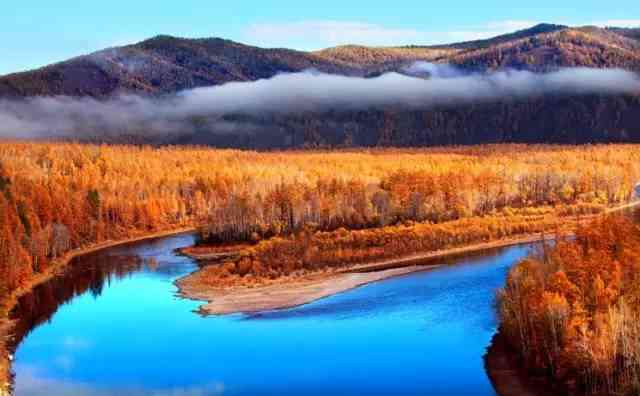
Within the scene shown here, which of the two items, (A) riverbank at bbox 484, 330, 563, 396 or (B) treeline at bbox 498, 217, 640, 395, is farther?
(A) riverbank at bbox 484, 330, 563, 396

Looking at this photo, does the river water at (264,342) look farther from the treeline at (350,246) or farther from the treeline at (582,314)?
the treeline at (350,246)

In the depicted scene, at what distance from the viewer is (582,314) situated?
3981 centimetres

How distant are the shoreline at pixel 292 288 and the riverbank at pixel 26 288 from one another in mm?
12258

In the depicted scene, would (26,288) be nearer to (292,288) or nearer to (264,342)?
(292,288)

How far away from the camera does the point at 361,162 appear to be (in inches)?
6678

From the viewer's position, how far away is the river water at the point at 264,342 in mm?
43750

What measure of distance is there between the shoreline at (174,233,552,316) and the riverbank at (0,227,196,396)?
12.3m

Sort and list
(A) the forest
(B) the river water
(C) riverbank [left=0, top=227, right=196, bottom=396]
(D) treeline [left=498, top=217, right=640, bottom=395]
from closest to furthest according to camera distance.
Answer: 1. (D) treeline [left=498, top=217, right=640, bottom=395]
2. (B) the river water
3. (C) riverbank [left=0, top=227, right=196, bottom=396]
4. (A) the forest

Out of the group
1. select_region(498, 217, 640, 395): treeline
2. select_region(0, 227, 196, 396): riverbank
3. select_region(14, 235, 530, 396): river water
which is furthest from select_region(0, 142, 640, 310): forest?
select_region(498, 217, 640, 395): treeline

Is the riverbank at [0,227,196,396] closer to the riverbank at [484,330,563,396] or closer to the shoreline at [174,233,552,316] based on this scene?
the shoreline at [174,233,552,316]

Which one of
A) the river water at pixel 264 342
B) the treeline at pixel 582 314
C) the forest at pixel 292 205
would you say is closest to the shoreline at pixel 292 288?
the river water at pixel 264 342

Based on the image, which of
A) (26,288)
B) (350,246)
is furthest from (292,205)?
(26,288)

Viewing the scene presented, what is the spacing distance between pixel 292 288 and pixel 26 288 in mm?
21852

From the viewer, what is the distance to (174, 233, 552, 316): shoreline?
62188 millimetres
